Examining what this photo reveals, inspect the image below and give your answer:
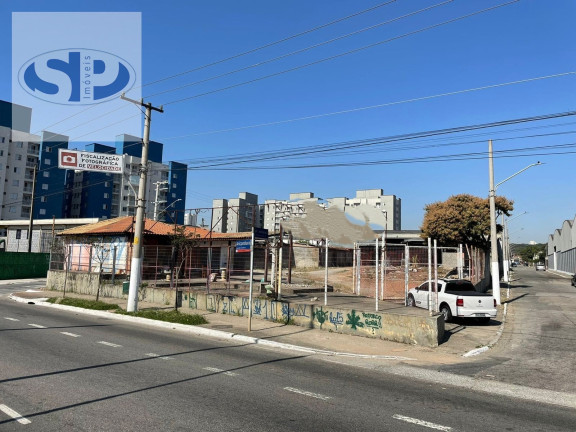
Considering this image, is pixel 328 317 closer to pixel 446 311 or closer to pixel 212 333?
pixel 212 333

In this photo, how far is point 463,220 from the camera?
1352 inches

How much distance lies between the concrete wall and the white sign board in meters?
6.12

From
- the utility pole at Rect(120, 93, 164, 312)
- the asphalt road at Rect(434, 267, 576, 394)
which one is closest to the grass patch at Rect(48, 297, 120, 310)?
the utility pole at Rect(120, 93, 164, 312)

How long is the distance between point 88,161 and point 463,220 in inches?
1093

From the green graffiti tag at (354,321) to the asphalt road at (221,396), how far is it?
3.25 metres

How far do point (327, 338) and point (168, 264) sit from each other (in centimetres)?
1494

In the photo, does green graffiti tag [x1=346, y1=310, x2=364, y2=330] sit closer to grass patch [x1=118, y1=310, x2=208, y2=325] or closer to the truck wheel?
the truck wheel

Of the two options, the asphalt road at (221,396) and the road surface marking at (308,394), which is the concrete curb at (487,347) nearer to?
the asphalt road at (221,396)

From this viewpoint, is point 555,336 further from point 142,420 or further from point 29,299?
point 29,299

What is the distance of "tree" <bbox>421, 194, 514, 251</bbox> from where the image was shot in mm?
34125

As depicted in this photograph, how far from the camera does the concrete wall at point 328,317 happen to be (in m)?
12.0

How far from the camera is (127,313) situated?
16.9 m

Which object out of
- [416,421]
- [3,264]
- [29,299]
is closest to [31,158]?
[3,264]

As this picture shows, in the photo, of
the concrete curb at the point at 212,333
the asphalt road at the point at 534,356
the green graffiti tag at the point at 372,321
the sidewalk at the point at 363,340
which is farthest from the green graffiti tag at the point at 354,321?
the asphalt road at the point at 534,356
